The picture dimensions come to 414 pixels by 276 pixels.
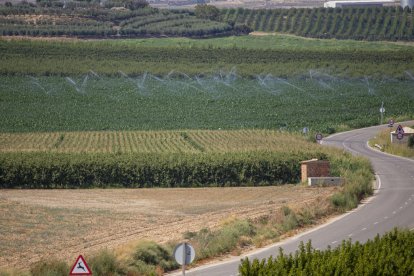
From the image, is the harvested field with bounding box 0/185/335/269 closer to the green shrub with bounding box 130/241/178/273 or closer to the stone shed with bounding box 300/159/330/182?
the stone shed with bounding box 300/159/330/182

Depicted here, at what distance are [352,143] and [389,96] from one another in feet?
101

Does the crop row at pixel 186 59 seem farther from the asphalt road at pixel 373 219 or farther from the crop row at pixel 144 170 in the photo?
the crop row at pixel 144 170

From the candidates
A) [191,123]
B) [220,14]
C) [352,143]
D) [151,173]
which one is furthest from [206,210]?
[220,14]

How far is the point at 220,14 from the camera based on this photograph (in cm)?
15838

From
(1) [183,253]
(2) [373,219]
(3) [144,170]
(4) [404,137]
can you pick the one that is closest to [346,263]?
(1) [183,253]

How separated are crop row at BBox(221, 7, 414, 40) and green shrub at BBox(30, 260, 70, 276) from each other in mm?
119920

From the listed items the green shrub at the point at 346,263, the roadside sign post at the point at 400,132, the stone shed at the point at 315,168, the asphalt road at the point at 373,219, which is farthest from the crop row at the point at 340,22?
the green shrub at the point at 346,263

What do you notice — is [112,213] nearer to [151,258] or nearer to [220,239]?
[220,239]

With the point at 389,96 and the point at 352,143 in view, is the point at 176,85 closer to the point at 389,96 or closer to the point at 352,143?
the point at 389,96

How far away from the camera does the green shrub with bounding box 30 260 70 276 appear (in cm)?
2786

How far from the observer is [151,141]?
71938 millimetres

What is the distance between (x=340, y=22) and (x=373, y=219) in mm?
112880

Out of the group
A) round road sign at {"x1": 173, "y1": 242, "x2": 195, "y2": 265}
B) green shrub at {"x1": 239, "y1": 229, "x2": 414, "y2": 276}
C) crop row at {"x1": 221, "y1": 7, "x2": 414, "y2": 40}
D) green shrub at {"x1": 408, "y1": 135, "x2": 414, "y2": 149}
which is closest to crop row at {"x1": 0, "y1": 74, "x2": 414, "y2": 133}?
green shrub at {"x1": 408, "y1": 135, "x2": 414, "y2": 149}

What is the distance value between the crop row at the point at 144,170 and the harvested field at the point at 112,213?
1776 millimetres
